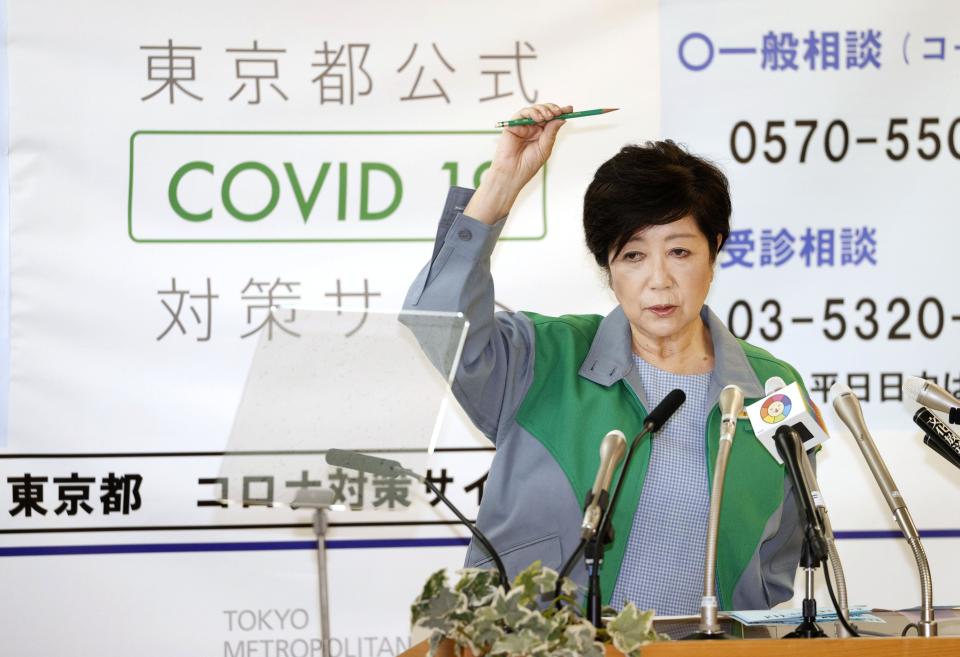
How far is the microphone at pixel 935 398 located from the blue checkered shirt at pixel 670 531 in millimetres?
470

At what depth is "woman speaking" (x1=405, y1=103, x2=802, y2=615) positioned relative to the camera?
1.88 metres

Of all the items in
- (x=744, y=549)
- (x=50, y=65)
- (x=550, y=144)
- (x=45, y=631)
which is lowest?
(x=45, y=631)

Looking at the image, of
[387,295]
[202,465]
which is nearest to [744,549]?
[387,295]

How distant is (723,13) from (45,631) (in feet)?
7.82

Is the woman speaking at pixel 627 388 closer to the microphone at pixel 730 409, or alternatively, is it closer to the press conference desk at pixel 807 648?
the microphone at pixel 730 409

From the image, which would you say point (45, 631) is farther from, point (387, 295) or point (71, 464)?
point (387, 295)

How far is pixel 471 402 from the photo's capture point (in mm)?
1964

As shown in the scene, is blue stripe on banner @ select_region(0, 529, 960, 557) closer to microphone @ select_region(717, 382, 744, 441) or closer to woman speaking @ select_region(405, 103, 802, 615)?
woman speaking @ select_region(405, 103, 802, 615)

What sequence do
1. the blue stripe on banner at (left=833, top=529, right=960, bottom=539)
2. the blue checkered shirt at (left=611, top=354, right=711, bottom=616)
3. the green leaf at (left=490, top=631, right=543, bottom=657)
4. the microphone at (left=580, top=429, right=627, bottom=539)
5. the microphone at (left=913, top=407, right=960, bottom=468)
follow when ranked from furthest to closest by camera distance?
the blue stripe on banner at (left=833, top=529, right=960, bottom=539)
the blue checkered shirt at (left=611, top=354, right=711, bottom=616)
the microphone at (left=913, top=407, right=960, bottom=468)
the microphone at (left=580, top=429, right=627, bottom=539)
the green leaf at (left=490, top=631, right=543, bottom=657)

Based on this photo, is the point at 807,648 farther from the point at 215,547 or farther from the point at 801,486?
the point at 215,547

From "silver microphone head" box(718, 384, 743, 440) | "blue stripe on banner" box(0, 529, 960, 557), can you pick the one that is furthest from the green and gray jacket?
"blue stripe on banner" box(0, 529, 960, 557)

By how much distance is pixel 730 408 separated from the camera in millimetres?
1584

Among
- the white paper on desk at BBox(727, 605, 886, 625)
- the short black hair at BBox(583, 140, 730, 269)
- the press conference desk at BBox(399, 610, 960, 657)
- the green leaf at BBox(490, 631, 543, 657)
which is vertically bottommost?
the white paper on desk at BBox(727, 605, 886, 625)

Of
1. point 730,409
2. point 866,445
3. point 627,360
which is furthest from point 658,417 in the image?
point 627,360
